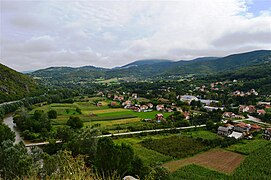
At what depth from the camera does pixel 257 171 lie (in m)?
17.3

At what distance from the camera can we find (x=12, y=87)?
62.9 meters

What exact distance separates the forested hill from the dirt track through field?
46292mm

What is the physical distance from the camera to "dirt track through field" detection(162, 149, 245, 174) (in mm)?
18969

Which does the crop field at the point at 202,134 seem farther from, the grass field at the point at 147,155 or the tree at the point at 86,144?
the tree at the point at 86,144

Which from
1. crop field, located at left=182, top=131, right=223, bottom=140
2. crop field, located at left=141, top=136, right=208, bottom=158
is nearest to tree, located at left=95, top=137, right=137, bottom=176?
crop field, located at left=141, top=136, right=208, bottom=158

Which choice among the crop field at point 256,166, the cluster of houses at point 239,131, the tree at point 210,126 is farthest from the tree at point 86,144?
the tree at point 210,126

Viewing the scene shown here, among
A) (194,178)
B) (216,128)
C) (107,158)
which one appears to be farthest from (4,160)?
(216,128)

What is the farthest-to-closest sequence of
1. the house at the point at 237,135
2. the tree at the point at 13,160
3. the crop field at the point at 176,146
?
1. the house at the point at 237,135
2. the crop field at the point at 176,146
3. the tree at the point at 13,160

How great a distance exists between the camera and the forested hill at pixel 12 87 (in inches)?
2243

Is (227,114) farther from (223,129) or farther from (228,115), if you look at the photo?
(223,129)

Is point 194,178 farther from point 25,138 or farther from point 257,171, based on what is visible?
point 25,138

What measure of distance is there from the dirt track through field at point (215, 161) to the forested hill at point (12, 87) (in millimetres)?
46292

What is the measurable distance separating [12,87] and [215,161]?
5772 centimetres

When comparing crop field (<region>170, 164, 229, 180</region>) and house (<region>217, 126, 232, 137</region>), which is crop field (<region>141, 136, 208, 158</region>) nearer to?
crop field (<region>170, 164, 229, 180</region>)
